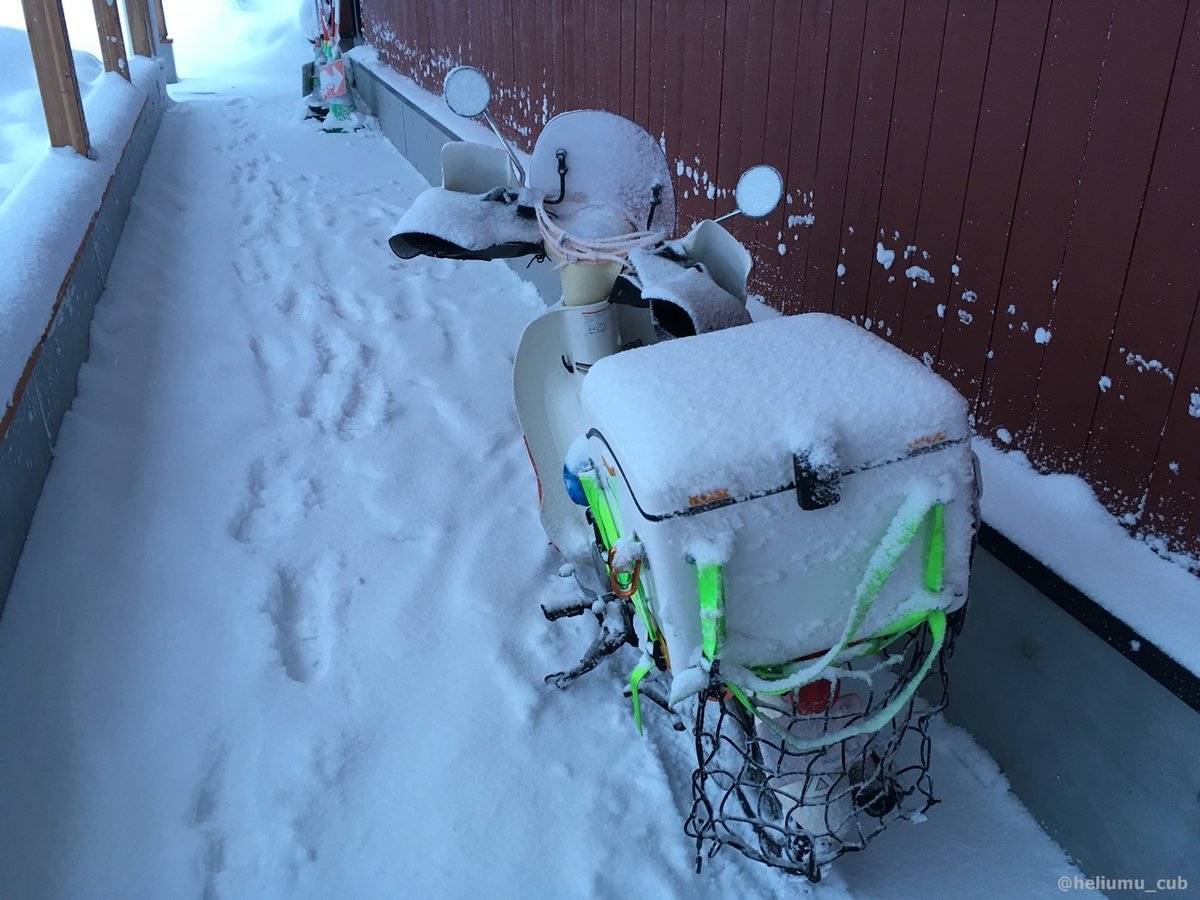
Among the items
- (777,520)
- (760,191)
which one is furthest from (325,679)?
(760,191)

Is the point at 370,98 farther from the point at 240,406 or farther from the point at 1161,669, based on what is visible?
the point at 1161,669

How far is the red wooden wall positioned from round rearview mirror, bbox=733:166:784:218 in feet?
1.76

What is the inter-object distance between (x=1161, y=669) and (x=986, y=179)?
1.00 meters

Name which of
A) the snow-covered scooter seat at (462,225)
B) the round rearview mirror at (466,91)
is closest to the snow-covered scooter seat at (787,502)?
the snow-covered scooter seat at (462,225)

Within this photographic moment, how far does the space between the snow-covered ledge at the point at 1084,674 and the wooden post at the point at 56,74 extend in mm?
4576

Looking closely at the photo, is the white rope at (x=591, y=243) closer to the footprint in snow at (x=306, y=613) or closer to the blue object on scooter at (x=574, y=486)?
the blue object on scooter at (x=574, y=486)

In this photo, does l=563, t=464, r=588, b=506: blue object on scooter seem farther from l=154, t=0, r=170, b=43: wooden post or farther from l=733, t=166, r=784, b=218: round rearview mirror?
l=154, t=0, r=170, b=43: wooden post

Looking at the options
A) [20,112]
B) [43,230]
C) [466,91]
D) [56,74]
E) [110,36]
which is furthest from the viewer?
[110,36]

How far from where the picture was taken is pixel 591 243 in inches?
69.4

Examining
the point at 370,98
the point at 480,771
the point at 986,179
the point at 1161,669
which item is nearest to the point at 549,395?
the point at 480,771

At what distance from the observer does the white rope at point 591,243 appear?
174 cm

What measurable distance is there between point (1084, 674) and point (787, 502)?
77 cm

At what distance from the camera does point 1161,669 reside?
54.4 inches

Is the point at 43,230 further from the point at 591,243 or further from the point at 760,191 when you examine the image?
the point at 760,191
